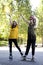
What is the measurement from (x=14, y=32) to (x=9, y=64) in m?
2.15

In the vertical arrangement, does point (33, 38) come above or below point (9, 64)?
above

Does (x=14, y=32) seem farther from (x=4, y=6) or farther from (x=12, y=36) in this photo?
(x=4, y=6)

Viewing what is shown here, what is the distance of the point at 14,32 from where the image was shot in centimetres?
1074

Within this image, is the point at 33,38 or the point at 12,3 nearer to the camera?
the point at 33,38

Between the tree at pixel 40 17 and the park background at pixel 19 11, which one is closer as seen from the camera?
the park background at pixel 19 11

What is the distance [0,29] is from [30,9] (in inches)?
229

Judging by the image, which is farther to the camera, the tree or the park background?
the tree

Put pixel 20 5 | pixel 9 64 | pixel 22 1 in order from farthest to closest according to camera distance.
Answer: pixel 20 5 < pixel 22 1 < pixel 9 64

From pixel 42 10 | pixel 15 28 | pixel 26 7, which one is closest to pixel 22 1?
pixel 26 7

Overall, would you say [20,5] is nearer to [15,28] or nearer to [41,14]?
[41,14]

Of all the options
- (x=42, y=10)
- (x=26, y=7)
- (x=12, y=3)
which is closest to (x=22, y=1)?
(x=12, y=3)

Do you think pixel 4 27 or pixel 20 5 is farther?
pixel 4 27

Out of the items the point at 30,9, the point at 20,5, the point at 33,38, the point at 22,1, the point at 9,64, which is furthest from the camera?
the point at 30,9

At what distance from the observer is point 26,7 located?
40.1 metres
